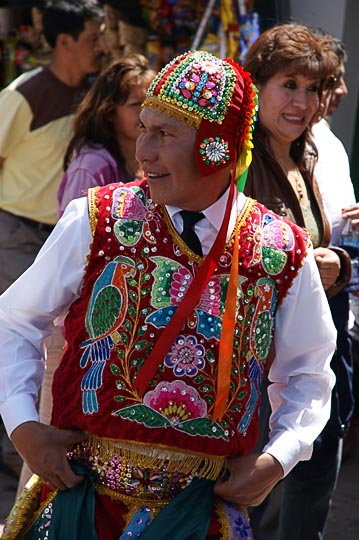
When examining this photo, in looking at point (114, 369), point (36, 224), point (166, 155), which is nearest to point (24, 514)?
point (114, 369)

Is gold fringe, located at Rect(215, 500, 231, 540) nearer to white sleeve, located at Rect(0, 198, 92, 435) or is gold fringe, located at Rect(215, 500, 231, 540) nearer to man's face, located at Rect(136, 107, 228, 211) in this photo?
white sleeve, located at Rect(0, 198, 92, 435)

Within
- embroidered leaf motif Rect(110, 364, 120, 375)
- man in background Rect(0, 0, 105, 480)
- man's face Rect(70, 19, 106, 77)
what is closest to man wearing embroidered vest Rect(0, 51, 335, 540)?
embroidered leaf motif Rect(110, 364, 120, 375)

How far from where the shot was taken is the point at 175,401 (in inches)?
106

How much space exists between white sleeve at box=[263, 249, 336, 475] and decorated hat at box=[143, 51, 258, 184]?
40cm

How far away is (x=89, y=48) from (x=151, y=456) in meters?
3.51

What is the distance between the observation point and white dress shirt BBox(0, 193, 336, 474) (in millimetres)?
2766

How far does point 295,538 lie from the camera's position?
4.14m

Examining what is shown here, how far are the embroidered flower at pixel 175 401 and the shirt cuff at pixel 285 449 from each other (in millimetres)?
257

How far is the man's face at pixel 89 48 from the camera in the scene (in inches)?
224

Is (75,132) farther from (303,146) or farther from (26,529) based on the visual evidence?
(26,529)

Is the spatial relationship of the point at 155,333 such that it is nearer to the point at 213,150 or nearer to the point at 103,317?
the point at 103,317

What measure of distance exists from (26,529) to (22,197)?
286cm

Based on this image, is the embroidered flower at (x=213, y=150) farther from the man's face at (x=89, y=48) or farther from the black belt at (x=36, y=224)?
the man's face at (x=89, y=48)

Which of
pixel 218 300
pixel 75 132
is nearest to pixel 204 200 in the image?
pixel 218 300
